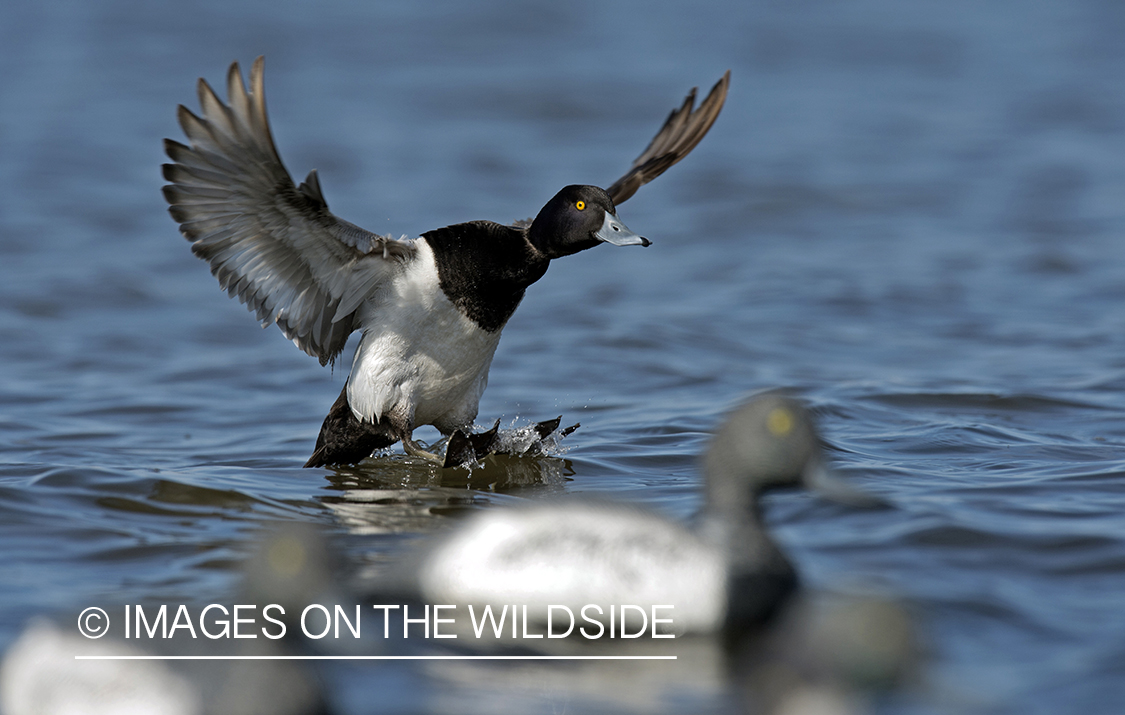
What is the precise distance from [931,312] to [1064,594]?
536 centimetres

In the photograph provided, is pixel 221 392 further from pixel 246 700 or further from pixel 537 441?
pixel 246 700

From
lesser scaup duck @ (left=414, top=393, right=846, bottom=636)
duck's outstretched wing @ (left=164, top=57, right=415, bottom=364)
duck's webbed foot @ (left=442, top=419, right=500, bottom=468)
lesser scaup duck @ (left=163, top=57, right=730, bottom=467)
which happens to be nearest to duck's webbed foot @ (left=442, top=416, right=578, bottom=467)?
duck's webbed foot @ (left=442, top=419, right=500, bottom=468)

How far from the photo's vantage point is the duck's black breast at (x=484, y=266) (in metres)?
6.00

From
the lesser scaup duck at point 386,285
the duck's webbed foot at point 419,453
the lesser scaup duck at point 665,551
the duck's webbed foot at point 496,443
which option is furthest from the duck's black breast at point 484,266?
the lesser scaup duck at point 665,551

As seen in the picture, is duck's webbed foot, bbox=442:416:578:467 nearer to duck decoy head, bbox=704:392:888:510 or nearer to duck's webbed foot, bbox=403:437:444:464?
duck's webbed foot, bbox=403:437:444:464

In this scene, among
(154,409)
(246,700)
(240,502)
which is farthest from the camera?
(154,409)

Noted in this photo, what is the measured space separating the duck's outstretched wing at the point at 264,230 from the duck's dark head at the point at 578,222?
0.64 meters

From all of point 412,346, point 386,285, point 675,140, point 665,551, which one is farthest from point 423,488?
point 675,140

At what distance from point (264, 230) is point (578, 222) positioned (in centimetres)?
140

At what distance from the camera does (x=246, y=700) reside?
2941 mm

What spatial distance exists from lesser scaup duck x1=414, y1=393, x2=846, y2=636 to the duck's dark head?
2220 millimetres

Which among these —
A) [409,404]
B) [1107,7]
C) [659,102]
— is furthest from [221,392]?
[1107,7]

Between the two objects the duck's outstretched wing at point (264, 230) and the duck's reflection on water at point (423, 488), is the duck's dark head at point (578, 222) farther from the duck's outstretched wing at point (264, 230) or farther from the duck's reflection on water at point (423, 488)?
the duck's reflection on water at point (423, 488)

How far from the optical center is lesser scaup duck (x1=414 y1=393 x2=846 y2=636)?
3.71 meters
